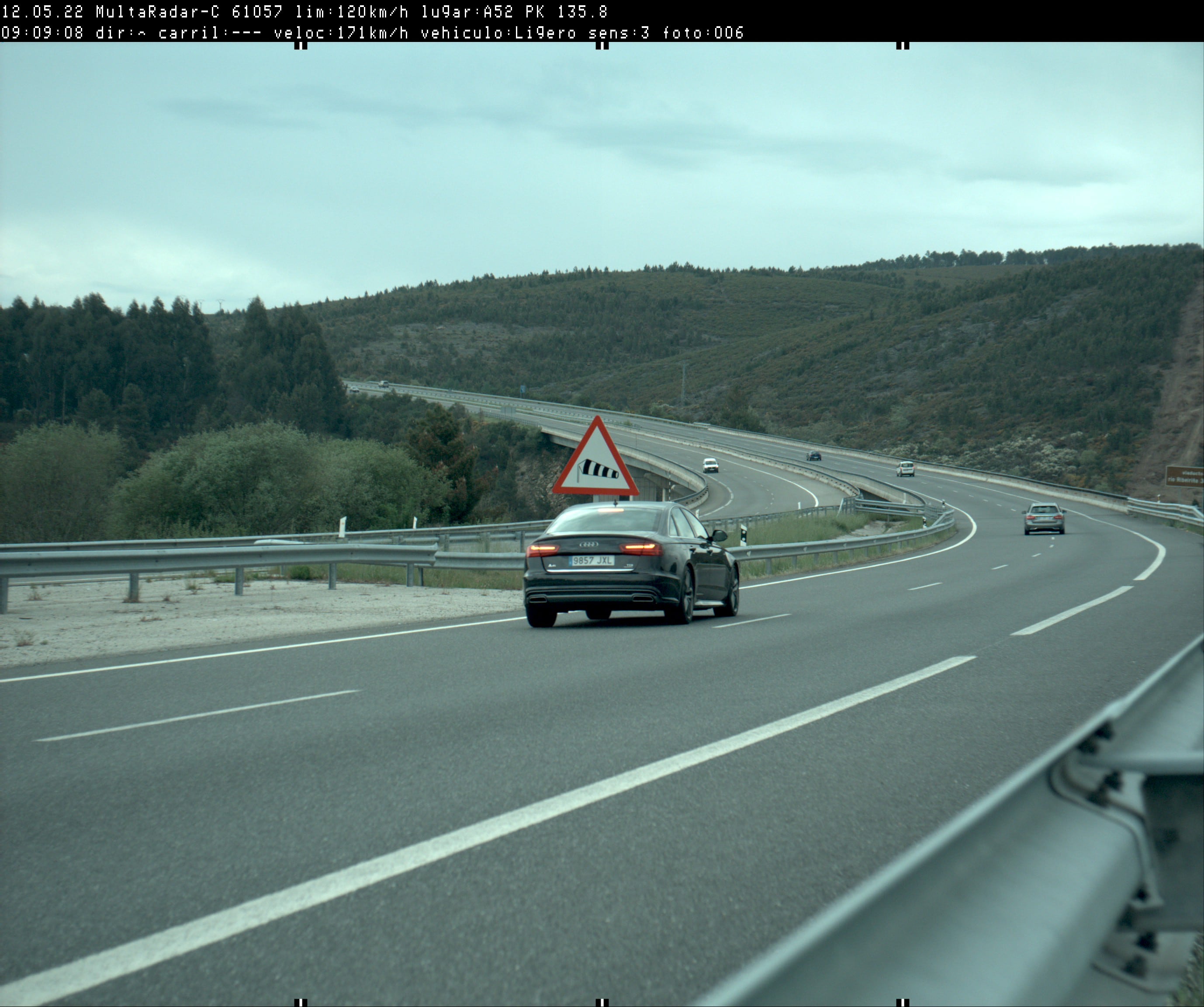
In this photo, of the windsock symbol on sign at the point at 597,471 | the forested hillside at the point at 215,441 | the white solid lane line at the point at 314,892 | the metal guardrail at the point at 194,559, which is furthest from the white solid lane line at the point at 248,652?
the forested hillside at the point at 215,441

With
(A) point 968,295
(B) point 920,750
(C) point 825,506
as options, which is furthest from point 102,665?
(A) point 968,295

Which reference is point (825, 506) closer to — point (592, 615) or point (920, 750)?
point (592, 615)

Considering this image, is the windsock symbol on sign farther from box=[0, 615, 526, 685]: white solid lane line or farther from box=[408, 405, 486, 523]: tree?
box=[408, 405, 486, 523]: tree

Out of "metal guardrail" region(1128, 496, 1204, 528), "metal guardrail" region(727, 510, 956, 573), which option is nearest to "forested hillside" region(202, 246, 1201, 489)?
"metal guardrail" region(1128, 496, 1204, 528)

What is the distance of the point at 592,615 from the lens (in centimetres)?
1667

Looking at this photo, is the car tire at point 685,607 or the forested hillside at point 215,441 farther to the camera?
the forested hillside at point 215,441

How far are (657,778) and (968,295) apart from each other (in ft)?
474

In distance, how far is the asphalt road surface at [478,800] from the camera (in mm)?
3580

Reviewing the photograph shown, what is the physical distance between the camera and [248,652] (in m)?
11.8

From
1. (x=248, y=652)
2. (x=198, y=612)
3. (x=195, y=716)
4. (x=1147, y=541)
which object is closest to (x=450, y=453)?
(x=1147, y=541)

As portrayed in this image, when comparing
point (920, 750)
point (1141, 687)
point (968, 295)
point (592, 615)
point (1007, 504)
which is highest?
point (968, 295)

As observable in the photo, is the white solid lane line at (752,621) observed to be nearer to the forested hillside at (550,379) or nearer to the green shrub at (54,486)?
the forested hillside at (550,379)

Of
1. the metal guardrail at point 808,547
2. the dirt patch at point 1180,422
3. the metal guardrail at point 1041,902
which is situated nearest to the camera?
the metal guardrail at point 1041,902

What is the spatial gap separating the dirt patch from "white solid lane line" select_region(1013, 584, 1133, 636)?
53.2 m
